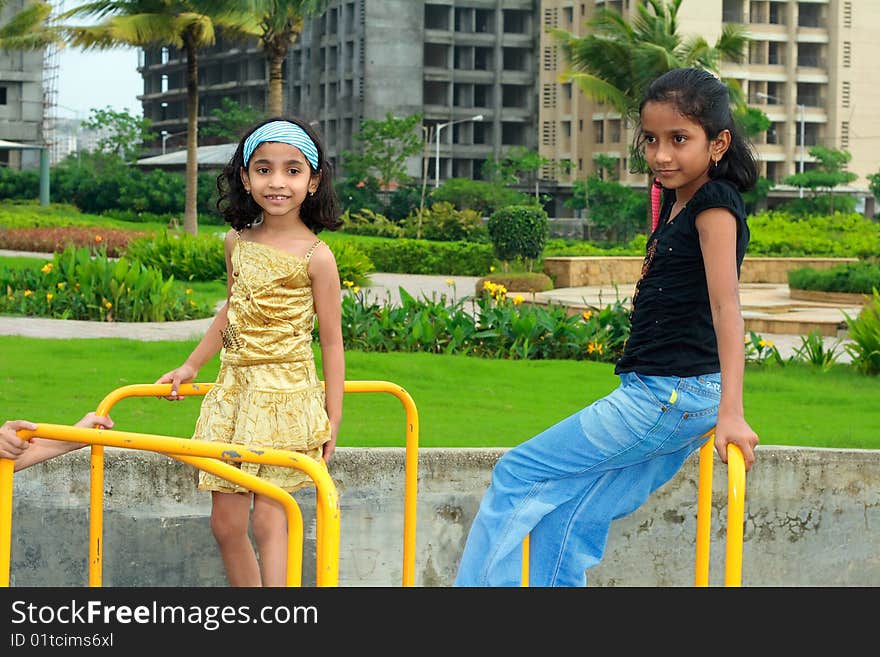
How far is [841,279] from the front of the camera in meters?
22.1

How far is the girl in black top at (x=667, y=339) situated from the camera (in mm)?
3594

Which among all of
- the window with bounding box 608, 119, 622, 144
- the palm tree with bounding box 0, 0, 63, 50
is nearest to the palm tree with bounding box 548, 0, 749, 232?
the palm tree with bounding box 0, 0, 63, 50

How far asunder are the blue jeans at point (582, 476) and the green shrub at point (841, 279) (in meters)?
18.4

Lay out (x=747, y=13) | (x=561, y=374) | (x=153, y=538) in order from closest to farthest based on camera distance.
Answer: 1. (x=153, y=538)
2. (x=561, y=374)
3. (x=747, y=13)

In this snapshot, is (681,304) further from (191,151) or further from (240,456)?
(191,151)

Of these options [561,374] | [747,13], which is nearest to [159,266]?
[561,374]

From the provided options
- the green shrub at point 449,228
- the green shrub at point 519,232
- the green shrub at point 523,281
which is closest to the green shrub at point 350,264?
the green shrub at point 523,281

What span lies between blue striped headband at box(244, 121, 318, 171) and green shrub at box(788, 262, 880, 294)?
60.7ft

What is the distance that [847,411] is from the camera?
366 inches

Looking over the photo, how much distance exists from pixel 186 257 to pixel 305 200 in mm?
19322

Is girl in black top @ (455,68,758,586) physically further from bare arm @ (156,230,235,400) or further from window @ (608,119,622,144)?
window @ (608,119,622,144)

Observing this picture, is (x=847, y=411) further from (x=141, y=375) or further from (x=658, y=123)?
(x=658, y=123)

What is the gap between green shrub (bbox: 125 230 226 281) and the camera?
74.8 ft
